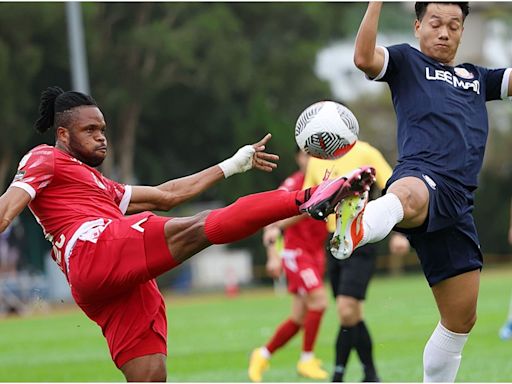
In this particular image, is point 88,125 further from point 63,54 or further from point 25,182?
point 63,54

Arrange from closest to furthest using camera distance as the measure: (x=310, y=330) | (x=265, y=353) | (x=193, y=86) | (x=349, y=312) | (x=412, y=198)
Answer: (x=412, y=198), (x=349, y=312), (x=265, y=353), (x=310, y=330), (x=193, y=86)

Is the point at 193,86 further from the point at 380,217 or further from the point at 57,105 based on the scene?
the point at 380,217

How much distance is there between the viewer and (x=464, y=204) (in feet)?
19.2

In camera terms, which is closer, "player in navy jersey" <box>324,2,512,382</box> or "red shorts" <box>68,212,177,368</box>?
"red shorts" <box>68,212,177,368</box>

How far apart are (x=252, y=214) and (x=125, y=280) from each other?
0.84 m

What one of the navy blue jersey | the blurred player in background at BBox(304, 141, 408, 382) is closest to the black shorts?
the blurred player in background at BBox(304, 141, 408, 382)

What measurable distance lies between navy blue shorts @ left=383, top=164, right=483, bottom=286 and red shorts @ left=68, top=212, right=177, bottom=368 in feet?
4.49

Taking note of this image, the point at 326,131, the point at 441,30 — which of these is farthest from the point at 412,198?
the point at 441,30

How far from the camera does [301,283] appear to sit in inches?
416

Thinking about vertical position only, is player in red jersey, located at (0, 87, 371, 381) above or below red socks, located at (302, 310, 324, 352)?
above

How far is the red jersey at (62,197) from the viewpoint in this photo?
18.6 feet

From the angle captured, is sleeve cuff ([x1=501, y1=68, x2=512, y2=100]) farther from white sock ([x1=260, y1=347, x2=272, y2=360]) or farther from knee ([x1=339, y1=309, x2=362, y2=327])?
white sock ([x1=260, y1=347, x2=272, y2=360])

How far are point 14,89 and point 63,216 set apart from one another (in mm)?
27196

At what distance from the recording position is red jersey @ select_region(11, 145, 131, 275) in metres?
5.66
